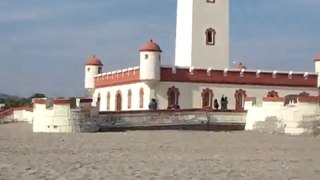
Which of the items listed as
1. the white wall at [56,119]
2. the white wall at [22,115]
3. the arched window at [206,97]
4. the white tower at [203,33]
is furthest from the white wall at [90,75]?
the white wall at [56,119]

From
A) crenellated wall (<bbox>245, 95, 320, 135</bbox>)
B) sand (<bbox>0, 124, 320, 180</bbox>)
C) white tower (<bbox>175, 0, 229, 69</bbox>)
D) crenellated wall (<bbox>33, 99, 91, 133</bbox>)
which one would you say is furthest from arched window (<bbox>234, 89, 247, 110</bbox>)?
sand (<bbox>0, 124, 320, 180</bbox>)

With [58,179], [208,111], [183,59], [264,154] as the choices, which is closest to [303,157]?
[264,154]

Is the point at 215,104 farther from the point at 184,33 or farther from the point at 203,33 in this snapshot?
the point at 184,33

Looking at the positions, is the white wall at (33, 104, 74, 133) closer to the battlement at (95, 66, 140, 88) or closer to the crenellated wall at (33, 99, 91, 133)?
the crenellated wall at (33, 99, 91, 133)

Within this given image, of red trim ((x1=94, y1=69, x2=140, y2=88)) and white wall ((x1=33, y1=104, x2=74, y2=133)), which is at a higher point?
red trim ((x1=94, y1=69, x2=140, y2=88))

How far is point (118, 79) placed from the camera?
45375 millimetres

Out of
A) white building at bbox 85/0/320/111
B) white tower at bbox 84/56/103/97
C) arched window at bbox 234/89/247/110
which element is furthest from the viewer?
white tower at bbox 84/56/103/97

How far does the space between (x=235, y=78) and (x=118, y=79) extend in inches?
322

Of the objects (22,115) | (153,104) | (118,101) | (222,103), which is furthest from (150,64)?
(22,115)

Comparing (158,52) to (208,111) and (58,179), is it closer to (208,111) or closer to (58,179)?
(208,111)

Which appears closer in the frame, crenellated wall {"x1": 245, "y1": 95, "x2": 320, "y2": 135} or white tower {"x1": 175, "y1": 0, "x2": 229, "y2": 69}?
crenellated wall {"x1": 245, "y1": 95, "x2": 320, "y2": 135}

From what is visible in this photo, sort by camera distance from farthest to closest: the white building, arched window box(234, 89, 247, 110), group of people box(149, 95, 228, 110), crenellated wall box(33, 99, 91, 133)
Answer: arched window box(234, 89, 247, 110), the white building, group of people box(149, 95, 228, 110), crenellated wall box(33, 99, 91, 133)

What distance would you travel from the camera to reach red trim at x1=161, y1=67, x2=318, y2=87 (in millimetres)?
40969

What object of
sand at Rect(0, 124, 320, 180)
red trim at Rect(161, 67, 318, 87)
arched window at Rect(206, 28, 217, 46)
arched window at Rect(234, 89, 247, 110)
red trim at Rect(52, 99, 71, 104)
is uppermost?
arched window at Rect(206, 28, 217, 46)
